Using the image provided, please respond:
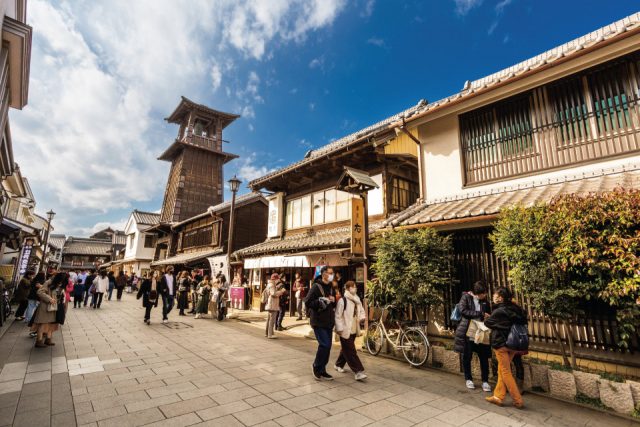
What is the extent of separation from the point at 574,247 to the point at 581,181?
2939mm

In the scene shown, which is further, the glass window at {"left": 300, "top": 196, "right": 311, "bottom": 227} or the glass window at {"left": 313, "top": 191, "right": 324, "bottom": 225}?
the glass window at {"left": 300, "top": 196, "right": 311, "bottom": 227}

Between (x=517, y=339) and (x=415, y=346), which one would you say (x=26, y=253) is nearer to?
(x=415, y=346)

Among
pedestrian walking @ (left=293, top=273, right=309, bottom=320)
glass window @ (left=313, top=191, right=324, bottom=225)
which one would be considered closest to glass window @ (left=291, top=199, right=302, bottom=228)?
glass window @ (left=313, top=191, right=324, bottom=225)

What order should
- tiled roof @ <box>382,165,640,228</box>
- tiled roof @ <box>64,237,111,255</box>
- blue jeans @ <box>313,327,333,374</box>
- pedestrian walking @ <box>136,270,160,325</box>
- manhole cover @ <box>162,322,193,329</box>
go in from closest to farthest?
blue jeans @ <box>313,327,333,374</box> < tiled roof @ <box>382,165,640,228</box> < manhole cover @ <box>162,322,193,329</box> < pedestrian walking @ <box>136,270,160,325</box> < tiled roof @ <box>64,237,111,255</box>

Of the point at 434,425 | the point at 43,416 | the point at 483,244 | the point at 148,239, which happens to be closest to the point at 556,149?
the point at 483,244

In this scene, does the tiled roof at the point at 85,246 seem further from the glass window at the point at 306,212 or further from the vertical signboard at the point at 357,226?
the vertical signboard at the point at 357,226

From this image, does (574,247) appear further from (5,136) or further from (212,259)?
(212,259)

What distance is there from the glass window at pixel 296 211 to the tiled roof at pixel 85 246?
209 feet

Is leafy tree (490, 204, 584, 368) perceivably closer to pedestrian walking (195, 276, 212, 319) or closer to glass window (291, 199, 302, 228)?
glass window (291, 199, 302, 228)

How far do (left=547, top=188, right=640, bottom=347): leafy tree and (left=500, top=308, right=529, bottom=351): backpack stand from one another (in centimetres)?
133

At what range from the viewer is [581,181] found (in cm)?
706

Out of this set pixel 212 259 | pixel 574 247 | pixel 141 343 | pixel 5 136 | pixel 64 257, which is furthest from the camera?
pixel 64 257

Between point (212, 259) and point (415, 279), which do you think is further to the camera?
point (212, 259)

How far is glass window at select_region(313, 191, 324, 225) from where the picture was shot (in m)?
14.9
